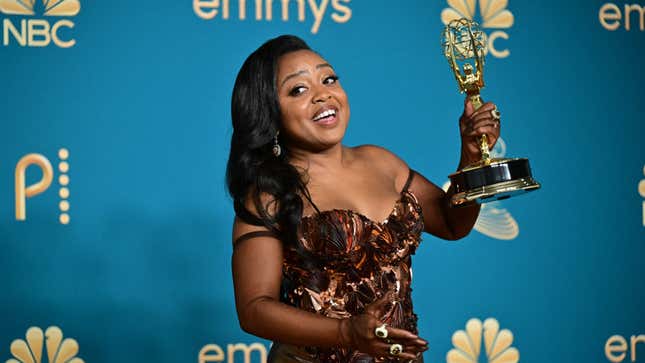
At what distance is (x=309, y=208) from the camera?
1823 millimetres

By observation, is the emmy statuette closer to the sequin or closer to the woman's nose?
the sequin

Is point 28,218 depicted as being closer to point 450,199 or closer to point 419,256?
point 419,256

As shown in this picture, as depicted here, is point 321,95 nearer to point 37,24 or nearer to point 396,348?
point 396,348

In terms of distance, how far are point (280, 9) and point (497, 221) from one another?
103cm

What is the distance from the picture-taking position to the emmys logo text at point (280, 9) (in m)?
2.99

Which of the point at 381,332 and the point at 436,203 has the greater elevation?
the point at 436,203

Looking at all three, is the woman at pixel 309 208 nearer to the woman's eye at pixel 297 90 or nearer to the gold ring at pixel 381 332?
the woman's eye at pixel 297 90

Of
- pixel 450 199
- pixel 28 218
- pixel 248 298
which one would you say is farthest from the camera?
pixel 28 218

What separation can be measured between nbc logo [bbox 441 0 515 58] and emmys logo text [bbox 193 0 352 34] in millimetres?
381

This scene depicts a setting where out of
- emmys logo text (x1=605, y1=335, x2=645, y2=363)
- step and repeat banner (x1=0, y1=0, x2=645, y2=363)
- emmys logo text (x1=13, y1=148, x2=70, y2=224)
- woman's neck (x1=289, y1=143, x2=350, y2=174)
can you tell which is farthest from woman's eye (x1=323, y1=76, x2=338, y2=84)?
emmys logo text (x1=605, y1=335, x2=645, y2=363)

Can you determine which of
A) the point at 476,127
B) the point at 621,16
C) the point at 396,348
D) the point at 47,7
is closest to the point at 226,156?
the point at 47,7

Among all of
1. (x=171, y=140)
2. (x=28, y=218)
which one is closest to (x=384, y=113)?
(x=171, y=140)

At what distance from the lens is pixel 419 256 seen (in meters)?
3.08

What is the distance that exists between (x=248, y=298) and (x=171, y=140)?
1289 millimetres
